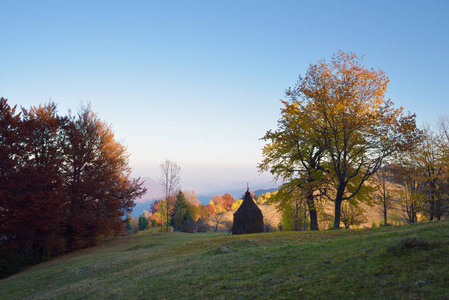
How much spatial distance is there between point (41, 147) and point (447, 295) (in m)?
30.8

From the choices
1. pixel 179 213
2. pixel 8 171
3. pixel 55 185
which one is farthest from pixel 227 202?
pixel 8 171

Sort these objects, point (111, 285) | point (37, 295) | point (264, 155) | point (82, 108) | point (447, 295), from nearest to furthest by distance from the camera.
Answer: point (447, 295) < point (111, 285) < point (37, 295) < point (264, 155) < point (82, 108)

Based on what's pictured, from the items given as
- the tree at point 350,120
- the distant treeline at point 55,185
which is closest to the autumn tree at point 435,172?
the tree at point 350,120

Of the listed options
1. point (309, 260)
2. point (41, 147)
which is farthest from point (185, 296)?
point (41, 147)

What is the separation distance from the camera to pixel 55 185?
24.1m

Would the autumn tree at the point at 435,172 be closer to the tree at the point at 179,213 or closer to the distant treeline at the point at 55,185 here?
the distant treeline at the point at 55,185

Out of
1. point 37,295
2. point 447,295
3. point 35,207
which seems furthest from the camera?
point 35,207

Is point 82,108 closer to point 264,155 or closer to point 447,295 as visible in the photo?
point 264,155

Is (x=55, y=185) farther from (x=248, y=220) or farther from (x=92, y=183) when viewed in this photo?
(x=248, y=220)

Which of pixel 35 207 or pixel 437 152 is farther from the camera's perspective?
pixel 437 152

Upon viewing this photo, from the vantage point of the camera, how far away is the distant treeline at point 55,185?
21.9 m

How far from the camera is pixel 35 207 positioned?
2178 cm

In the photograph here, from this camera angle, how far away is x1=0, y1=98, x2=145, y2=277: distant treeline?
21859 millimetres

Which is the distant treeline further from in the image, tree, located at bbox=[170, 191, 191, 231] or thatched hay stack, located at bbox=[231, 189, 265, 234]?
tree, located at bbox=[170, 191, 191, 231]
